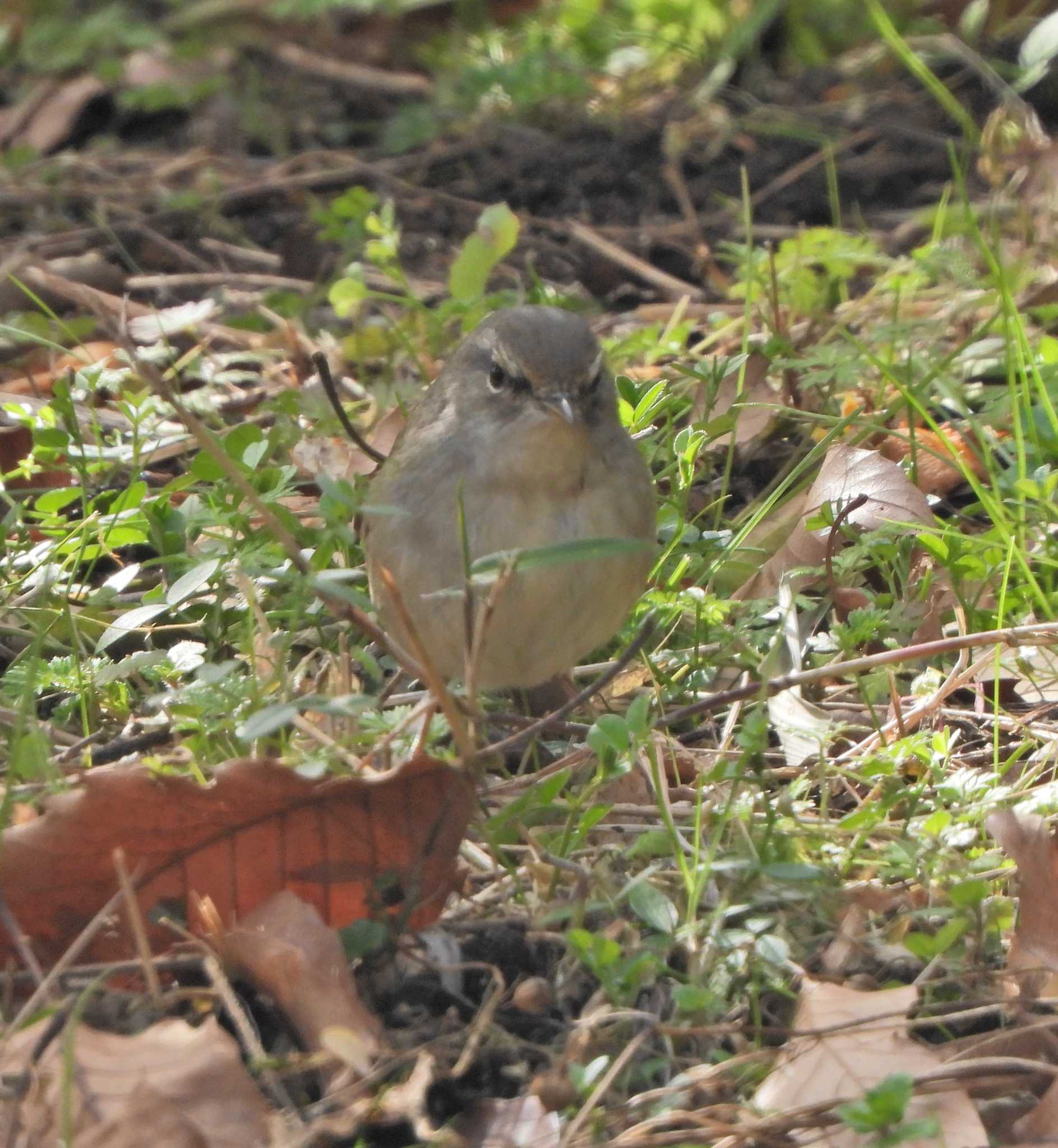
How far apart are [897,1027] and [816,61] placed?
6619 millimetres

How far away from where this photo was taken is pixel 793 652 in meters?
3.88

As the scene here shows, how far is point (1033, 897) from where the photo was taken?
9.97ft

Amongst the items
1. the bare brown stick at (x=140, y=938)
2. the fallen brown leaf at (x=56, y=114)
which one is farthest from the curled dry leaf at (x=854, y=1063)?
the fallen brown leaf at (x=56, y=114)

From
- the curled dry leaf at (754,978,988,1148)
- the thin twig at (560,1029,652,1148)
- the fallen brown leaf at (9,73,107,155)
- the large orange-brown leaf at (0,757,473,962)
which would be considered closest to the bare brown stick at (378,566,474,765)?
the large orange-brown leaf at (0,757,473,962)

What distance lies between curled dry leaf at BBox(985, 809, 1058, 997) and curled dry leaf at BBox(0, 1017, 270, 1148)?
1315mm

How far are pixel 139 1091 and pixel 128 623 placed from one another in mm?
1765

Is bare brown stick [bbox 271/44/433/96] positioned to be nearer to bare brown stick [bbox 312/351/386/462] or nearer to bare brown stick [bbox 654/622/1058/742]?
bare brown stick [bbox 312/351/386/462]

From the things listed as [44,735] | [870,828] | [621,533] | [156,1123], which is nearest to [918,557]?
[621,533]

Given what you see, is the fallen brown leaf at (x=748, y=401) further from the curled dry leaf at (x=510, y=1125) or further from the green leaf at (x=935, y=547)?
the curled dry leaf at (x=510, y=1125)

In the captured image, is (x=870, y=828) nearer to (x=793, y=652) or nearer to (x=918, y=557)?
(x=793, y=652)

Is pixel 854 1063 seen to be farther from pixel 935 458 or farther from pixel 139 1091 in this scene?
pixel 935 458

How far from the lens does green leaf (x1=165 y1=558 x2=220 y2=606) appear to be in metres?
3.98

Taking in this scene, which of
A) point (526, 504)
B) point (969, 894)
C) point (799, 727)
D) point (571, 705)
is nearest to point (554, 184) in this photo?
point (526, 504)

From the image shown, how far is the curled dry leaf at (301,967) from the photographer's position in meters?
2.76
